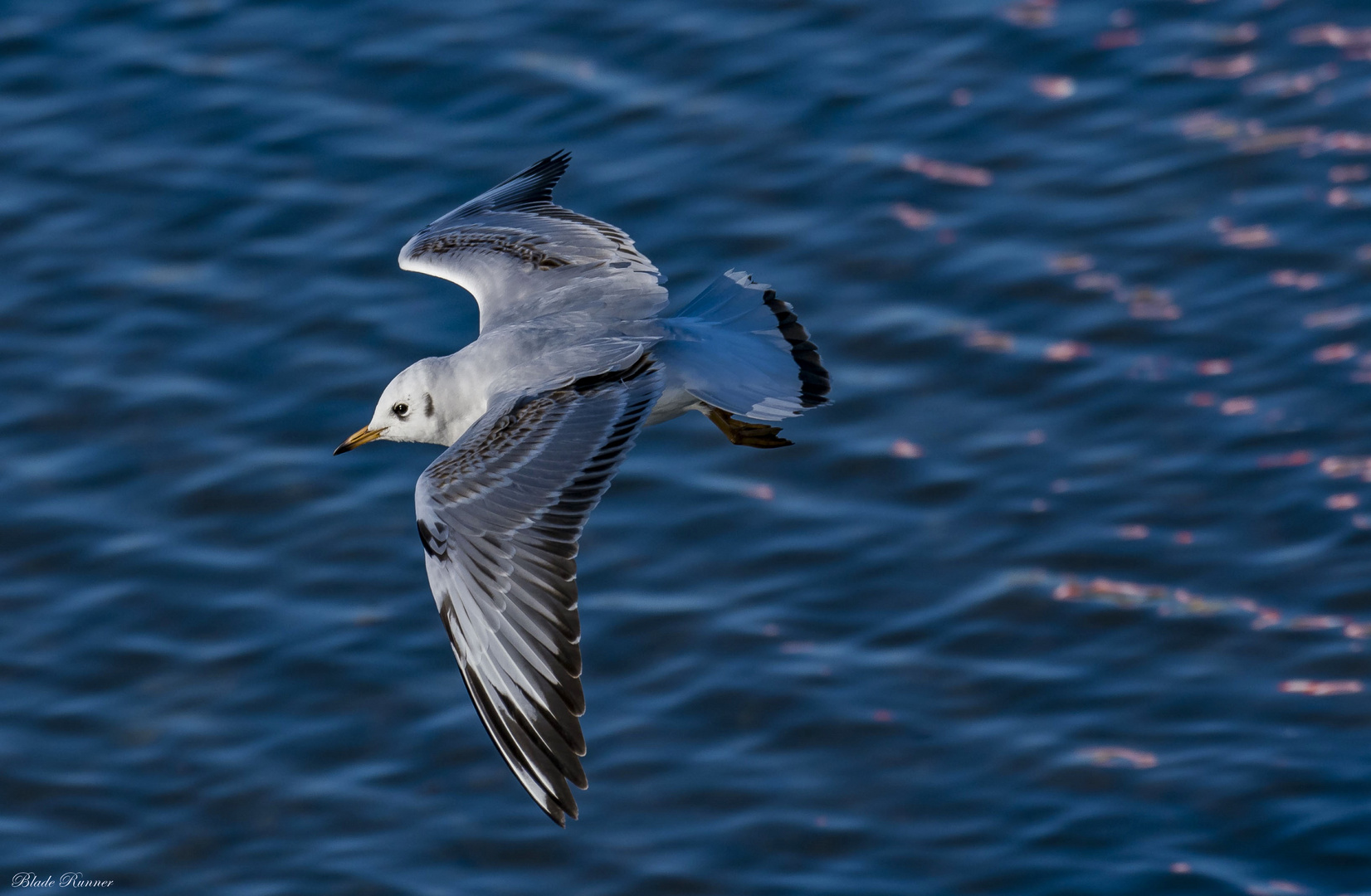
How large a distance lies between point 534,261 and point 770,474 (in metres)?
2.47

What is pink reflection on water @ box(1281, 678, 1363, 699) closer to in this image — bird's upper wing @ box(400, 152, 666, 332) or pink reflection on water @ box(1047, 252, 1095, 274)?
pink reflection on water @ box(1047, 252, 1095, 274)

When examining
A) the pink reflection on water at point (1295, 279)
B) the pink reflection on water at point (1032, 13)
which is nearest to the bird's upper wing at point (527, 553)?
the pink reflection on water at point (1295, 279)

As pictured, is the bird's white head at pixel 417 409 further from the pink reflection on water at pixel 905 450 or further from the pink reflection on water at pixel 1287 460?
the pink reflection on water at pixel 1287 460

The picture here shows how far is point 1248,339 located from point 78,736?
6.45m

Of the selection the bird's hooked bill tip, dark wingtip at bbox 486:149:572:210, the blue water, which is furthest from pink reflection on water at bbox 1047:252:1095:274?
the bird's hooked bill tip

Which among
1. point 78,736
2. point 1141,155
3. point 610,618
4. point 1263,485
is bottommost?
point 78,736

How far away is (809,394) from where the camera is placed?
7.98m

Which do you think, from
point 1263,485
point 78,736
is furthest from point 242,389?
point 1263,485

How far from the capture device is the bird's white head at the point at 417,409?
8344 mm

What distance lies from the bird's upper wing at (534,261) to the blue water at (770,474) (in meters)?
1.86

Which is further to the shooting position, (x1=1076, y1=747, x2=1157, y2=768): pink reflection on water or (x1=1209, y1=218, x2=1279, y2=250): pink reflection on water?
(x1=1209, y1=218, x2=1279, y2=250): pink reflection on water

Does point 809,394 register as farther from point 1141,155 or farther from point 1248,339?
point 1141,155

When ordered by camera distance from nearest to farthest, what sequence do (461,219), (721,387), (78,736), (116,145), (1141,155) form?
(721,387) < (461,219) < (78,736) < (1141,155) < (116,145)

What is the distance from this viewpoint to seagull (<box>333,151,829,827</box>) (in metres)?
7.12
